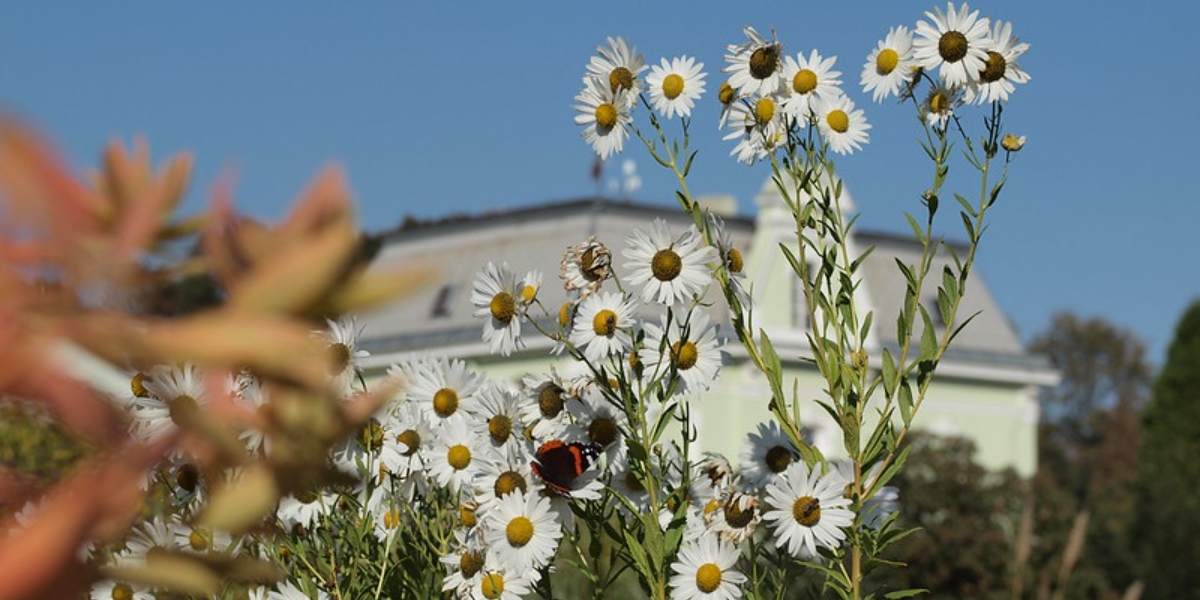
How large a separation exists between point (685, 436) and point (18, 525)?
2.20 meters

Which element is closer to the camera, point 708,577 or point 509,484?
point 708,577

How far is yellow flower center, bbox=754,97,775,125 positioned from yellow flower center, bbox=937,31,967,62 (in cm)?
33

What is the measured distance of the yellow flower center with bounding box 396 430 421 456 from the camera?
10.2 feet

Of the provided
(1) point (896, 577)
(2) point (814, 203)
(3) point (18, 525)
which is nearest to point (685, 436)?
(2) point (814, 203)

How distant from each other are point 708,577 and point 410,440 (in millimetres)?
766

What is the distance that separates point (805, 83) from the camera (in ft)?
9.64

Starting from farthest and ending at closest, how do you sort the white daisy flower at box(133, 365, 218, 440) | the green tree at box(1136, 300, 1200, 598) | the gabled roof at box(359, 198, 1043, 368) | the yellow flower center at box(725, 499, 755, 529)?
1. the gabled roof at box(359, 198, 1043, 368)
2. the green tree at box(1136, 300, 1200, 598)
3. the yellow flower center at box(725, 499, 755, 529)
4. the white daisy flower at box(133, 365, 218, 440)

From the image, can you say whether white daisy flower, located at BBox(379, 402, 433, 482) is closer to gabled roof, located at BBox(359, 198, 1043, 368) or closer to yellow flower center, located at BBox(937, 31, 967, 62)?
yellow flower center, located at BBox(937, 31, 967, 62)

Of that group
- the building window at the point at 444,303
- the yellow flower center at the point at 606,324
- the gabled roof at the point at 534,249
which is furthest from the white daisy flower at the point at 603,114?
the building window at the point at 444,303

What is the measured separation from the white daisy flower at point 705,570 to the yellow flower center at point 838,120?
834 mm

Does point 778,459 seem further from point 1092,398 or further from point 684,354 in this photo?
point 1092,398

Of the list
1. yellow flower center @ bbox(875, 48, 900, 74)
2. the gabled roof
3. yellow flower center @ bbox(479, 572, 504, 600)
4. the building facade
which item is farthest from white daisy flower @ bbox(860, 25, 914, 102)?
the gabled roof

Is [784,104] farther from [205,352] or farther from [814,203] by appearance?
[205,352]

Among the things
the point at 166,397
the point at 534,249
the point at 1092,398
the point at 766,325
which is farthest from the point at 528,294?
the point at 1092,398
